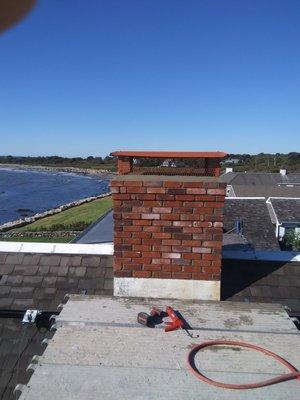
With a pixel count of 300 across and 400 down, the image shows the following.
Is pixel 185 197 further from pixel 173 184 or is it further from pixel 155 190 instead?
pixel 155 190

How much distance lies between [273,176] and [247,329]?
5308cm

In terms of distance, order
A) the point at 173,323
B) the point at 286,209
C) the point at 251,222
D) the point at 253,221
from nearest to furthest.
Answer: the point at 173,323
the point at 251,222
the point at 253,221
the point at 286,209

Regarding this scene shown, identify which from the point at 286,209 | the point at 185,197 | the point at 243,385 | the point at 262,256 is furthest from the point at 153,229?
the point at 286,209

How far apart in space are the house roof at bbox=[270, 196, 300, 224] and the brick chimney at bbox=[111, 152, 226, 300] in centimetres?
2666

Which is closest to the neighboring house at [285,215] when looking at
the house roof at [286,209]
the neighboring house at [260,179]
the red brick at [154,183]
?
the house roof at [286,209]

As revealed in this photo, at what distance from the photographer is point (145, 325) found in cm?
306

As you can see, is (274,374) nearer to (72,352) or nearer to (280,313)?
(280,313)

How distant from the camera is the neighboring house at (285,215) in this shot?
2922 cm

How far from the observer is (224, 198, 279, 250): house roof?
23500mm

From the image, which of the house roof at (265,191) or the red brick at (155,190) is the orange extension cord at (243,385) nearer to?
the red brick at (155,190)

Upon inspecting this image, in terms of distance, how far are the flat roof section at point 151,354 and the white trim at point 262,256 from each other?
1.27 m

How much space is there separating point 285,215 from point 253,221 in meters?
5.09

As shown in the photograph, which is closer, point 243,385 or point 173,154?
point 243,385

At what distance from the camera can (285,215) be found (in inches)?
1180
